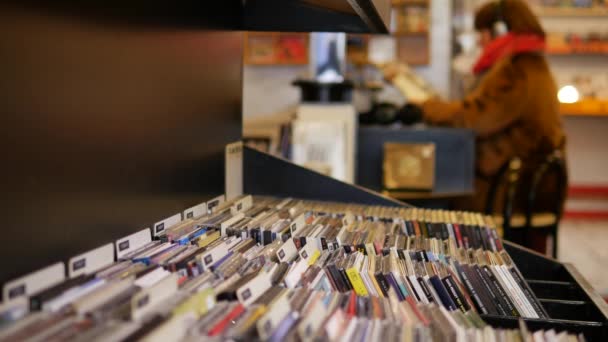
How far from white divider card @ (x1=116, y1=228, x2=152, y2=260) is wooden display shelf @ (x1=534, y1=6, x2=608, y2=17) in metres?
5.89

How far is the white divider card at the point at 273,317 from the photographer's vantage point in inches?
26.3

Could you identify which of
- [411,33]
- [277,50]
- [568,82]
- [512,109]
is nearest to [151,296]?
[512,109]

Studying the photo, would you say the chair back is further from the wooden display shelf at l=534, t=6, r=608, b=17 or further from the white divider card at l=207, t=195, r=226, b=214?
the wooden display shelf at l=534, t=6, r=608, b=17

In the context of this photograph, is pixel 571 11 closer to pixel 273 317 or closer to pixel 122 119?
pixel 122 119

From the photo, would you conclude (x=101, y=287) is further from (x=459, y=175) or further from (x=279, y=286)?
(x=459, y=175)

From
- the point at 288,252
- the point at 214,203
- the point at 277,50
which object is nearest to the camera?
the point at 288,252

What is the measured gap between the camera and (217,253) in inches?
38.0

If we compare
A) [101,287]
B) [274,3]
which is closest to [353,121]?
[274,3]

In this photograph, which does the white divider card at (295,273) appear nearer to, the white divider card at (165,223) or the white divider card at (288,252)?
the white divider card at (288,252)

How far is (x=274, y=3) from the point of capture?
1.49 meters

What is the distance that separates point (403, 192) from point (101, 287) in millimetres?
2788

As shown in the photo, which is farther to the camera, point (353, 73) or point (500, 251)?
point (353, 73)

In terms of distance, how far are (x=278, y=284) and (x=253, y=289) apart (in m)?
0.08

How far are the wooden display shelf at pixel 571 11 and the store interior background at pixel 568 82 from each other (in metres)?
0.02
